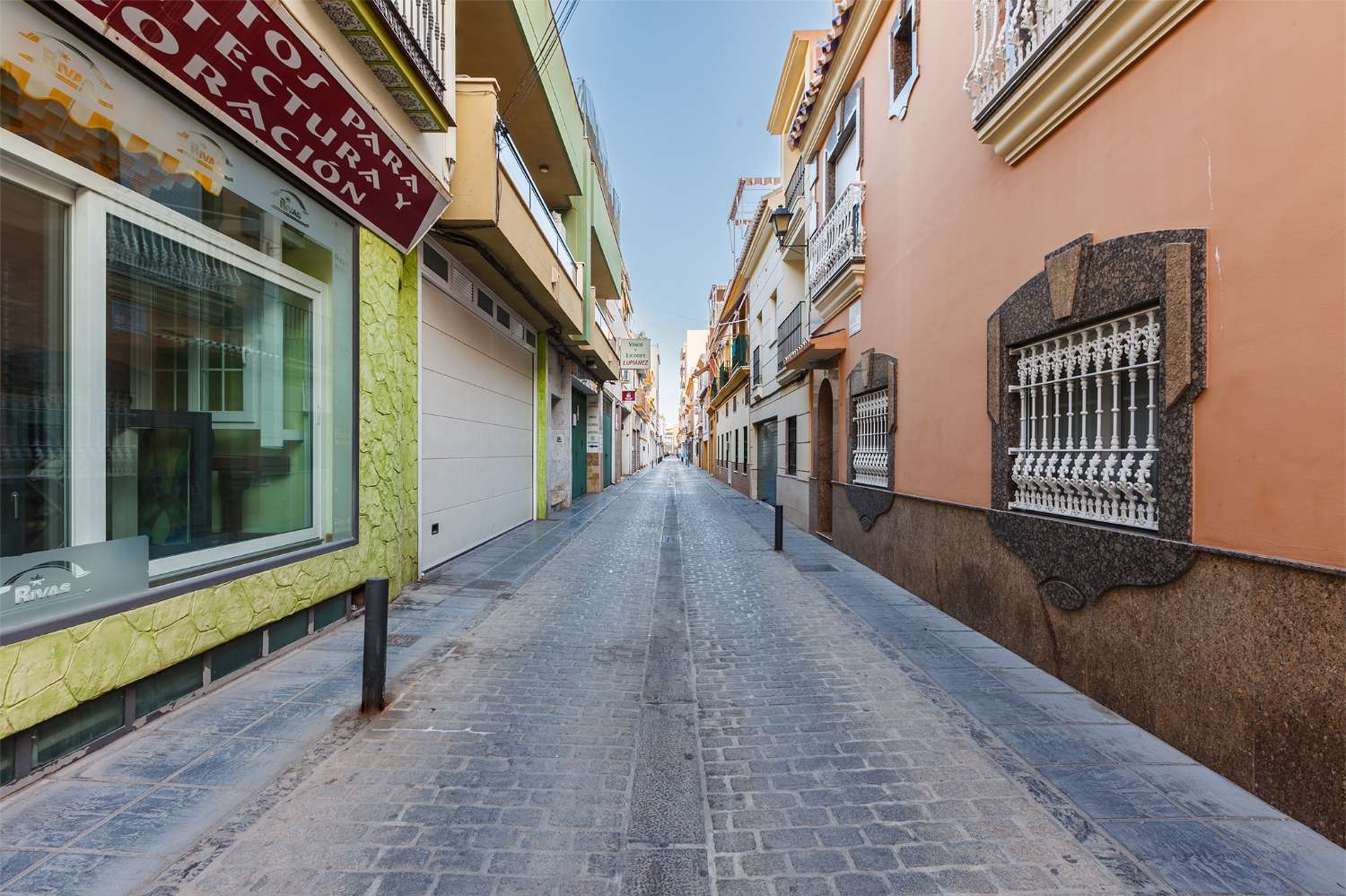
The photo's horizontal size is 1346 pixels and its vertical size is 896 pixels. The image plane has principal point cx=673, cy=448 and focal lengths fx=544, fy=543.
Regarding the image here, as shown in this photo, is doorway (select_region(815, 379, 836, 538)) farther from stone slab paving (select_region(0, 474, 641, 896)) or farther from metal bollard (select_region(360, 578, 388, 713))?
metal bollard (select_region(360, 578, 388, 713))

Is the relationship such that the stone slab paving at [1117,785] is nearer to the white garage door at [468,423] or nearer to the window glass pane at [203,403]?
the window glass pane at [203,403]

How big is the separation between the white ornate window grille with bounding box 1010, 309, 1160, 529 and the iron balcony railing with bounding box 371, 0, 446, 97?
5704 mm

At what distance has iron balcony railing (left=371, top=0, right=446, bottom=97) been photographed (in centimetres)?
442

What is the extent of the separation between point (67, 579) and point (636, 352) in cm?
1757

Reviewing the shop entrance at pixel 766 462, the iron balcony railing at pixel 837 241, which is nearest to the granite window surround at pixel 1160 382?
the iron balcony railing at pixel 837 241

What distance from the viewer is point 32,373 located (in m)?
2.73

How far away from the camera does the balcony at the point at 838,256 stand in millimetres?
7660

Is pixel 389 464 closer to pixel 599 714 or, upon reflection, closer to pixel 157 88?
pixel 157 88

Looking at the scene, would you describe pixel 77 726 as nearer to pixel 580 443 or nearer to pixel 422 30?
pixel 422 30

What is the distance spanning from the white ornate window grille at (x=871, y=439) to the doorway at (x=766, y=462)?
22.4ft

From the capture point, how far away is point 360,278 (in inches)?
199

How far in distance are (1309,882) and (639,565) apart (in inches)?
248

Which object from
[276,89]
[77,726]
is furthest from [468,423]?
[77,726]

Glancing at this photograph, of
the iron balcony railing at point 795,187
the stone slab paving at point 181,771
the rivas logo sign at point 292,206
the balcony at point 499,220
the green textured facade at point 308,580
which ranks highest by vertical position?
the iron balcony railing at point 795,187
